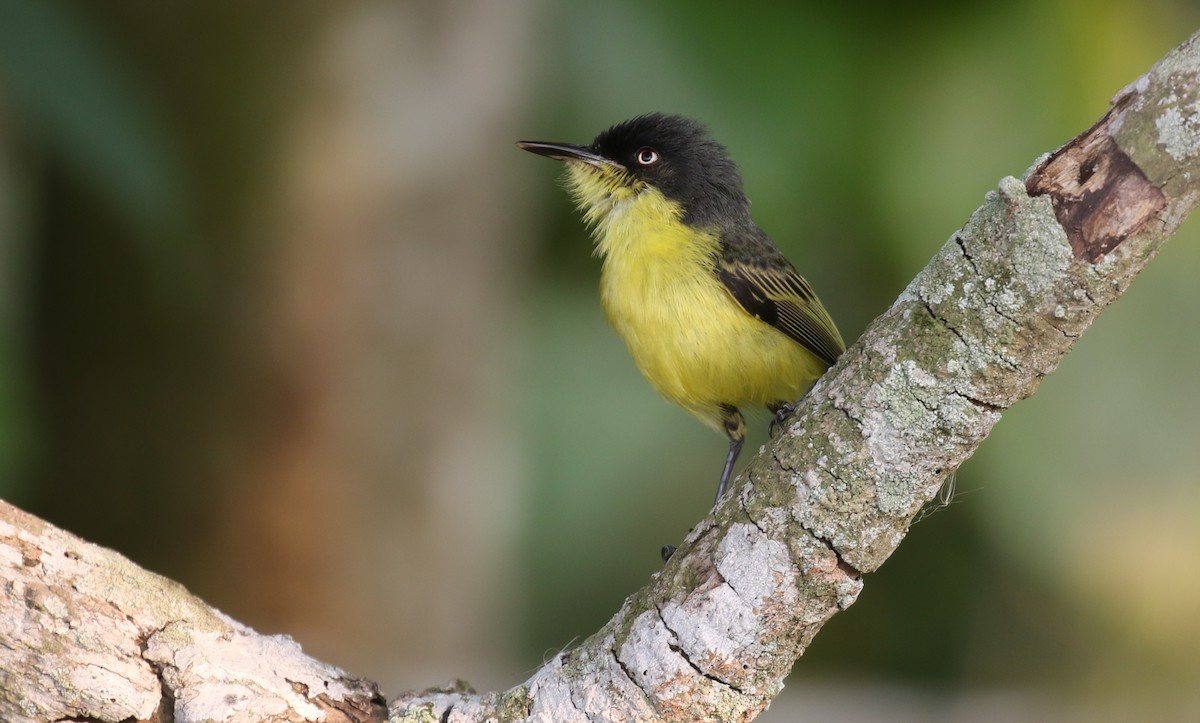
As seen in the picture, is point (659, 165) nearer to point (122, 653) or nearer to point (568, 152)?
point (568, 152)

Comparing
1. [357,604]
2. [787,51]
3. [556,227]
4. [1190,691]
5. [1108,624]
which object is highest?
[556,227]

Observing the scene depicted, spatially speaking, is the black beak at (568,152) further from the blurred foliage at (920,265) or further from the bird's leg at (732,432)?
the blurred foliage at (920,265)

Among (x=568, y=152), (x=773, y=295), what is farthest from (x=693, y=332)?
(x=568, y=152)

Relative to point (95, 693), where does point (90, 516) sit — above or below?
above

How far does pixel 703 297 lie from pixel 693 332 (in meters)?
0.12

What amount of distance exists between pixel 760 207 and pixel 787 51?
74cm

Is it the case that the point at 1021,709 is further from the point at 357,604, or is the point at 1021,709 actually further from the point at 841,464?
the point at 841,464

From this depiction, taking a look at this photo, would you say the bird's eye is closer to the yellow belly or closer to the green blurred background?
the yellow belly

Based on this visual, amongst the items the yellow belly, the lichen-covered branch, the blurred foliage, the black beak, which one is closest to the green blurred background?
the blurred foliage

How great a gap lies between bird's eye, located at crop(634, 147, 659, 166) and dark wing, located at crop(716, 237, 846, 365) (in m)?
0.57

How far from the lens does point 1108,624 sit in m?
5.51

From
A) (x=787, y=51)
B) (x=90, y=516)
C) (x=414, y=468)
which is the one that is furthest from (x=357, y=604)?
(x=787, y=51)

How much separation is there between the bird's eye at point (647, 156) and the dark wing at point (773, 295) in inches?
22.5

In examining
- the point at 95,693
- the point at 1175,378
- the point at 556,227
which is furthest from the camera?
the point at 556,227
